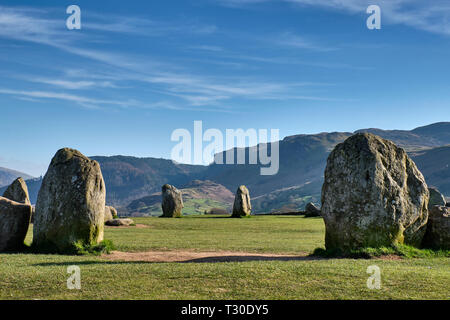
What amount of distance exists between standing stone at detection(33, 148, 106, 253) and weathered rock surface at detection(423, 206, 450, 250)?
1597 centimetres

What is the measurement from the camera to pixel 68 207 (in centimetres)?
1989

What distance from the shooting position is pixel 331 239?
19.9 m

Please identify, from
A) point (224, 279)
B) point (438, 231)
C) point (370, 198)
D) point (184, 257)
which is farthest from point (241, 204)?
point (224, 279)

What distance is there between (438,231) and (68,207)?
17595 millimetres

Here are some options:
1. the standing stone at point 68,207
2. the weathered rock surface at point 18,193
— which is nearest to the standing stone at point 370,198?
the standing stone at point 68,207

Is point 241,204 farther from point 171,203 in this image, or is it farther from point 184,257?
point 184,257

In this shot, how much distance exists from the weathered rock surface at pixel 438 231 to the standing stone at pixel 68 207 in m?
16.0

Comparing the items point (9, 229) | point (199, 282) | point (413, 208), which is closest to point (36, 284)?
point (199, 282)

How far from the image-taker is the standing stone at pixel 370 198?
18.9m

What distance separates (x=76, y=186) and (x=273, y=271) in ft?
34.6

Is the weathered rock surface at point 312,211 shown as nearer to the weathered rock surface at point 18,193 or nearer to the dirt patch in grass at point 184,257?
the weathered rock surface at point 18,193

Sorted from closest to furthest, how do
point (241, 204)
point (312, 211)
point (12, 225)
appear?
→ point (12, 225) < point (241, 204) < point (312, 211)
